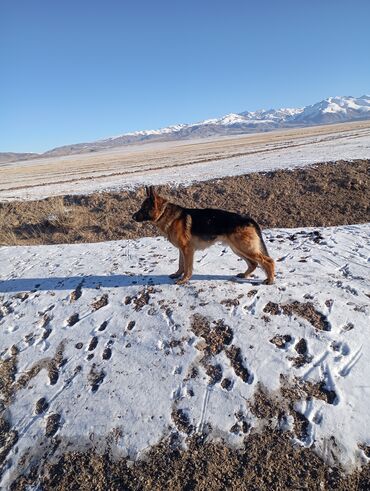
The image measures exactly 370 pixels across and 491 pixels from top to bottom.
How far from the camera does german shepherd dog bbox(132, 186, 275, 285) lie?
22.4ft

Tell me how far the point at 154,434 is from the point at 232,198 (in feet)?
37.7

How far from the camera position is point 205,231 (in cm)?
701

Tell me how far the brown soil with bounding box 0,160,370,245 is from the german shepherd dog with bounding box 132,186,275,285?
220 inches

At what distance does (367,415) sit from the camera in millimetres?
4398

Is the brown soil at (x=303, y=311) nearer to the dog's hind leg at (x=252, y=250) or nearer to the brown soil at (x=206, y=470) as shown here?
the dog's hind leg at (x=252, y=250)

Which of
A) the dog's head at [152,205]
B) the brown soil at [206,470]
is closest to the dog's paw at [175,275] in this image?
the dog's head at [152,205]

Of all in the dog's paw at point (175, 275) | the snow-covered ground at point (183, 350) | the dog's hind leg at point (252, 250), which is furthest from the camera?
the dog's paw at point (175, 275)

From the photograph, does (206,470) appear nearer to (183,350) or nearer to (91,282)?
(183,350)

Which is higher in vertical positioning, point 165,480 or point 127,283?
point 127,283

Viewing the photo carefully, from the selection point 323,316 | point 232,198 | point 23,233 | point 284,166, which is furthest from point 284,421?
point 284,166

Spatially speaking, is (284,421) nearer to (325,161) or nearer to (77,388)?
(77,388)

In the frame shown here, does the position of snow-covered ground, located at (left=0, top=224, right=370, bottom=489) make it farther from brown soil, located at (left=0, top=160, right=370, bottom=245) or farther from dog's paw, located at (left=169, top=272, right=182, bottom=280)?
brown soil, located at (left=0, top=160, right=370, bottom=245)

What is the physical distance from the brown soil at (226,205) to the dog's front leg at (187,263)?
571cm

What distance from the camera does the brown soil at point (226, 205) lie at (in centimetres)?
1314
